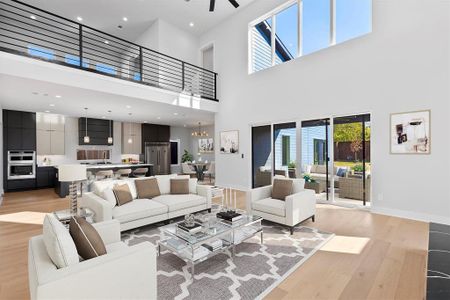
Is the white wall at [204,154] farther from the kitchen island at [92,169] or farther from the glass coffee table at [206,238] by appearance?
the glass coffee table at [206,238]

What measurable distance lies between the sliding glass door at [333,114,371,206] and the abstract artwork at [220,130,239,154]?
→ 3150mm

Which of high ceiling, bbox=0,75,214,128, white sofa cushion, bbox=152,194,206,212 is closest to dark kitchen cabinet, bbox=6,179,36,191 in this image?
high ceiling, bbox=0,75,214,128

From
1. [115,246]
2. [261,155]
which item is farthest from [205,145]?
[115,246]

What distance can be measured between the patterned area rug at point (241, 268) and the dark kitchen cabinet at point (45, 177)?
6.37 m

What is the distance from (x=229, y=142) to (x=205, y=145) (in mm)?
4437

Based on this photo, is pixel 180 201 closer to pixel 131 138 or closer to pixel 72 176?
pixel 72 176

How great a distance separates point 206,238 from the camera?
259cm

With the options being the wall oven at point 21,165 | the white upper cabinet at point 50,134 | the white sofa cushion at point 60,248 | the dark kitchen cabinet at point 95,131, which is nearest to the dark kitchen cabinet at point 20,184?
the wall oven at point 21,165

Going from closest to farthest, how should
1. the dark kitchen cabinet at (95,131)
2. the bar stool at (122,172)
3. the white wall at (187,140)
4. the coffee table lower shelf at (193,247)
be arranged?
the coffee table lower shelf at (193,247)
the bar stool at (122,172)
the dark kitchen cabinet at (95,131)
the white wall at (187,140)

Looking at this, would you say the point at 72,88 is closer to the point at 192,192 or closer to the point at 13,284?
the point at 192,192

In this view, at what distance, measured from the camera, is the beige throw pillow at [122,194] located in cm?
377

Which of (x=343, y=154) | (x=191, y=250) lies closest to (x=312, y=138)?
(x=343, y=154)

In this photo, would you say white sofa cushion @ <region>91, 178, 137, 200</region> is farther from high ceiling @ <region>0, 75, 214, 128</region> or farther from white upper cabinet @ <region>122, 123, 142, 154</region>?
white upper cabinet @ <region>122, 123, 142, 154</region>

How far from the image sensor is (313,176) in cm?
588
